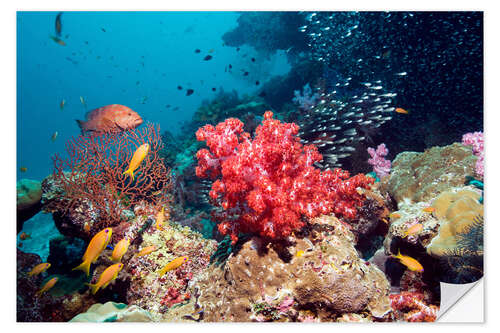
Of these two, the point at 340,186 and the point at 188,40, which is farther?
the point at 188,40

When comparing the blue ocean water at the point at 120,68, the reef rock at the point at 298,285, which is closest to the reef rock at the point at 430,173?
the reef rock at the point at 298,285

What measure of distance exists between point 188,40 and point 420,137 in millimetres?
77133

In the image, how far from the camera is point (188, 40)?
229 ft

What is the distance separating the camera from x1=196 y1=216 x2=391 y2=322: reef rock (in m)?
2.01

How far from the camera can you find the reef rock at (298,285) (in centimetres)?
201

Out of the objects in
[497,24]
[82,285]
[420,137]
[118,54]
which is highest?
[118,54]

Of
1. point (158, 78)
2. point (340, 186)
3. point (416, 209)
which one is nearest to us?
point (340, 186)

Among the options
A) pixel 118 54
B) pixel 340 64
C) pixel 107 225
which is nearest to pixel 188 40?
pixel 118 54

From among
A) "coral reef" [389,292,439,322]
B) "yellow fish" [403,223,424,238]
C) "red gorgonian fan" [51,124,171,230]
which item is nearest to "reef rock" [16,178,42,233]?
"red gorgonian fan" [51,124,171,230]

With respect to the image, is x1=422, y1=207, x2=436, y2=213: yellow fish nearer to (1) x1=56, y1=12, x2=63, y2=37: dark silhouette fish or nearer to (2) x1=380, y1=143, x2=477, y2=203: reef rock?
(2) x1=380, y1=143, x2=477, y2=203: reef rock

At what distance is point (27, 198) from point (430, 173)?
605 cm

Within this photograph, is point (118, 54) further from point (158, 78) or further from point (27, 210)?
point (27, 210)

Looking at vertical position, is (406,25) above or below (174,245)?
above

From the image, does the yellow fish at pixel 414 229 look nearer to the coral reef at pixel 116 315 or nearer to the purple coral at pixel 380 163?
the purple coral at pixel 380 163
